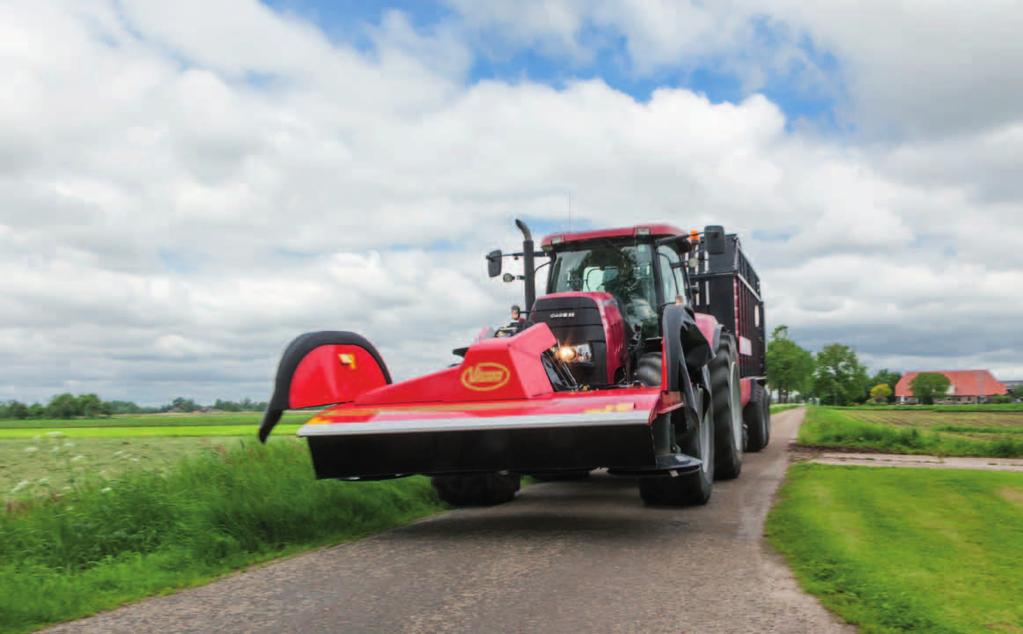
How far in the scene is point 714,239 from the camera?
8273mm

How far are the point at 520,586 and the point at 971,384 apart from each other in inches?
5957

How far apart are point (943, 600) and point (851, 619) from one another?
1.77 feet

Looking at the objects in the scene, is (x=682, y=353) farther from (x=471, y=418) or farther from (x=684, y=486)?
(x=471, y=418)

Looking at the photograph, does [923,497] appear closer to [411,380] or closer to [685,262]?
[685,262]

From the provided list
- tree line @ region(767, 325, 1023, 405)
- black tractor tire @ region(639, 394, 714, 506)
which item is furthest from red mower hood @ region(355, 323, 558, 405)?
tree line @ region(767, 325, 1023, 405)

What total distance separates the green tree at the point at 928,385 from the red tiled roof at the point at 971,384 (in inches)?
52.6

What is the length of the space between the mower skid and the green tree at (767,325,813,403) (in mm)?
61585

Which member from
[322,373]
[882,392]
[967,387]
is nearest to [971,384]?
[967,387]

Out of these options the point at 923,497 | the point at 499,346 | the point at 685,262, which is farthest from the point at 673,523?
the point at 685,262

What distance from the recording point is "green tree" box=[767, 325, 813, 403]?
71.6 metres

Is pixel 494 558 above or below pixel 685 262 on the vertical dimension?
below

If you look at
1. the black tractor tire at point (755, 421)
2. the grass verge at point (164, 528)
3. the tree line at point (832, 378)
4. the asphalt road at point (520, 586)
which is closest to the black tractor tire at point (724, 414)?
the asphalt road at point (520, 586)

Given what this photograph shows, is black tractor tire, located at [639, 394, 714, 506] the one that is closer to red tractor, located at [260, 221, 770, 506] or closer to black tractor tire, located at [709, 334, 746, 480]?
red tractor, located at [260, 221, 770, 506]

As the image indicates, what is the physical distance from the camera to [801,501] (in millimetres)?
7391
